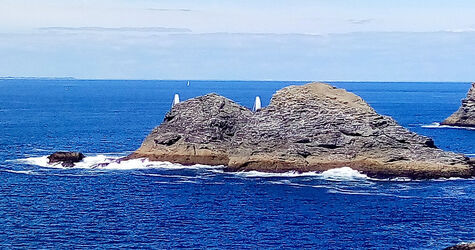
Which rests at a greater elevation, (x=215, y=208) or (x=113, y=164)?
(x=113, y=164)

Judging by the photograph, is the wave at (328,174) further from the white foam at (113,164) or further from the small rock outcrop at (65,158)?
the small rock outcrop at (65,158)

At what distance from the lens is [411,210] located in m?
75.3

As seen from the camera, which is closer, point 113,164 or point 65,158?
point 113,164

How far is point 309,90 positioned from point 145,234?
4414 centimetres

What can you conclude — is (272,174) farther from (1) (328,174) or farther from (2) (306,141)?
(1) (328,174)

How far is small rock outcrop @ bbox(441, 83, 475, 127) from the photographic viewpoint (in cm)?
17238

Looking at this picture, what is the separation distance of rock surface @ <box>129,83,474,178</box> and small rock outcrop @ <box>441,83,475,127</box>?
77.2 meters

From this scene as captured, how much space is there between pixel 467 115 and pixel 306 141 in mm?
86395

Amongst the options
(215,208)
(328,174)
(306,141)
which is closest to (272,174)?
(306,141)

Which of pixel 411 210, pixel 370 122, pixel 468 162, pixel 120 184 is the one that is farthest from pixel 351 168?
pixel 120 184

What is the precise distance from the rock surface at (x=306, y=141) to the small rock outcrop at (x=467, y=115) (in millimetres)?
77156

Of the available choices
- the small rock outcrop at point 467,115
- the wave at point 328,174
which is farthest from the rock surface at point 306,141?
the small rock outcrop at point 467,115

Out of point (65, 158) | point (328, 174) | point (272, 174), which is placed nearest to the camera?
point (328, 174)

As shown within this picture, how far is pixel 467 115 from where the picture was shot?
17400cm
